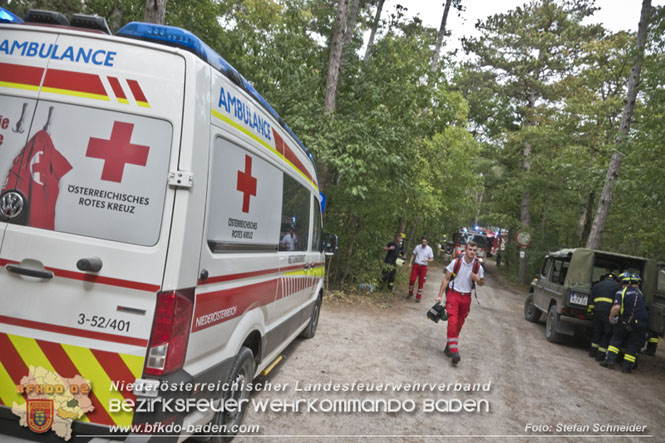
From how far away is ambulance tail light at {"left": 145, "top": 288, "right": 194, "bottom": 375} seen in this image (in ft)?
7.30

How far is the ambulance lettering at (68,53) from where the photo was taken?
2.42 meters

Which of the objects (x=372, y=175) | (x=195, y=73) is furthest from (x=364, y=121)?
(x=195, y=73)

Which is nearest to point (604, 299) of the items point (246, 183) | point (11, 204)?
point (246, 183)

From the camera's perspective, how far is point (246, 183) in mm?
3088

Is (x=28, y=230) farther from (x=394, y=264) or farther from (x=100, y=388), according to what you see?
(x=394, y=264)

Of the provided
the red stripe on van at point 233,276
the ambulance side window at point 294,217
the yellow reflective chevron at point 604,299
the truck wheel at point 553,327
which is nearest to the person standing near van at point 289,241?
the ambulance side window at point 294,217

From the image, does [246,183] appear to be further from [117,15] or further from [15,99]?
[117,15]

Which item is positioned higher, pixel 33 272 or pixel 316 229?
pixel 316 229

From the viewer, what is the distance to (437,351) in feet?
22.6

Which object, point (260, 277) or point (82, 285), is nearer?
point (82, 285)

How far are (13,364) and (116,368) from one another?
1.91 feet

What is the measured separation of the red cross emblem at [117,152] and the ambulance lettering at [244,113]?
1.94 feet

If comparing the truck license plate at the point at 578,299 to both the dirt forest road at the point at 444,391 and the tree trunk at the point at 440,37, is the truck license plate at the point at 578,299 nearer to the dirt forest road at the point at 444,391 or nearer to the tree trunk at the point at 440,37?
the dirt forest road at the point at 444,391

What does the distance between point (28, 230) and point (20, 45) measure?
3.75 feet
